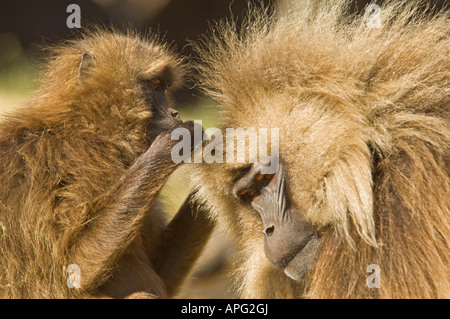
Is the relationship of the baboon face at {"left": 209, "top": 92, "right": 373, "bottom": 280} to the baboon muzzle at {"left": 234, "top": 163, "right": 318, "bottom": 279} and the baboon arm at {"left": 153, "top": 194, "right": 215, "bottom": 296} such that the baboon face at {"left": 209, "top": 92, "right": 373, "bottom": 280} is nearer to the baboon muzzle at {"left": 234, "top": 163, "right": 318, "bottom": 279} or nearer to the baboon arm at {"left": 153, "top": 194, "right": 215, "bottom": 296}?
the baboon muzzle at {"left": 234, "top": 163, "right": 318, "bottom": 279}

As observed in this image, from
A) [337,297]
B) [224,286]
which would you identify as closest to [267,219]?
[337,297]

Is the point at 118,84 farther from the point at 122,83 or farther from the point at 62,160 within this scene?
the point at 62,160

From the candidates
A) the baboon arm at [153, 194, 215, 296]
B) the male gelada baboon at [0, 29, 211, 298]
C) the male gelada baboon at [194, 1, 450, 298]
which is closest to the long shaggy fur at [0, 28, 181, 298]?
the male gelada baboon at [0, 29, 211, 298]

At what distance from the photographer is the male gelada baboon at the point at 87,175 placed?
3705mm

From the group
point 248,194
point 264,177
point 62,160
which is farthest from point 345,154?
point 62,160

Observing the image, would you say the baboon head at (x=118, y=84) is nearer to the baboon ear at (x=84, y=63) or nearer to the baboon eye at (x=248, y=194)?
the baboon ear at (x=84, y=63)

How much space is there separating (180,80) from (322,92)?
4.69ft

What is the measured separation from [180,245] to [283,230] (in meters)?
1.51

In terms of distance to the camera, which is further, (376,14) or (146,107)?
(146,107)

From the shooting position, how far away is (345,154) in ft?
10.9

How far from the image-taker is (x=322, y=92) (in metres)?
3.44

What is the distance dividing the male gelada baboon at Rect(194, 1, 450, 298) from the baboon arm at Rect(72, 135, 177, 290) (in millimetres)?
398

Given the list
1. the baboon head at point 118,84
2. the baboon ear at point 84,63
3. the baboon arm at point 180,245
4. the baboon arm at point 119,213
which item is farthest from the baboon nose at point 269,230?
the baboon ear at point 84,63
